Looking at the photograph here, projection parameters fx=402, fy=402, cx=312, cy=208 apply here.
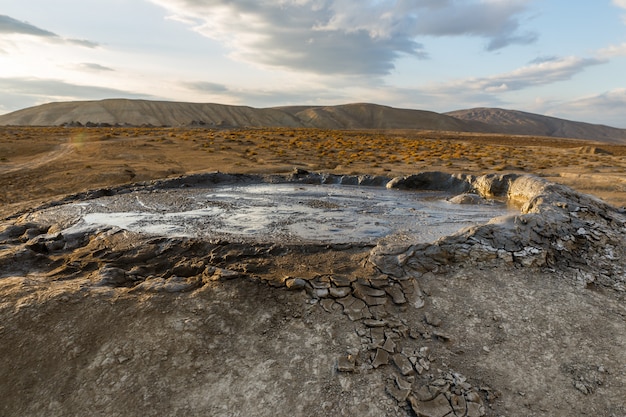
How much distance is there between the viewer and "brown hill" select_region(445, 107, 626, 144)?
402 feet

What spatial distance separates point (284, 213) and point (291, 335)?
4581mm

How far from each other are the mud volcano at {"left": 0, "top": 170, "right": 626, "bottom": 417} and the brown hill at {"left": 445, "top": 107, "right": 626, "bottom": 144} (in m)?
122

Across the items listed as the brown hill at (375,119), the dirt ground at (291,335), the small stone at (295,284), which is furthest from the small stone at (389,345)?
the brown hill at (375,119)

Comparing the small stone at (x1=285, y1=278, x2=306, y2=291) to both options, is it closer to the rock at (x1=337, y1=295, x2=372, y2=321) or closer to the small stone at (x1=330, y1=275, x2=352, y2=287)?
the small stone at (x1=330, y1=275, x2=352, y2=287)

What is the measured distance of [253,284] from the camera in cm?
520

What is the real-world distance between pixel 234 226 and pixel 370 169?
9581 mm

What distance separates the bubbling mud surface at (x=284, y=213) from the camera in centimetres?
740

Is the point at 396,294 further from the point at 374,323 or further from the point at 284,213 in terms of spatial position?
the point at 284,213

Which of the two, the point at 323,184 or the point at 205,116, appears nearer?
the point at 323,184

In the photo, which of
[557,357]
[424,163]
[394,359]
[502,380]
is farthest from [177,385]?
[424,163]

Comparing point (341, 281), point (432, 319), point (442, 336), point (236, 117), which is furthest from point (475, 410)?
point (236, 117)

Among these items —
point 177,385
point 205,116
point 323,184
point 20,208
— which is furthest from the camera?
point 205,116

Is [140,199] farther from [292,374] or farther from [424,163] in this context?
[424,163]

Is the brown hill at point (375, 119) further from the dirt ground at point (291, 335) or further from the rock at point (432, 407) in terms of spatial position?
the rock at point (432, 407)
